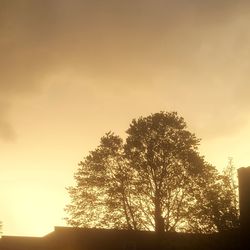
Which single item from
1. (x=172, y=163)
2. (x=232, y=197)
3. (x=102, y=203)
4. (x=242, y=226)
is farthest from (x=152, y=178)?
(x=242, y=226)

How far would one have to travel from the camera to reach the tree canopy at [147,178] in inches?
1529

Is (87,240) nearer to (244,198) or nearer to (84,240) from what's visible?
(84,240)

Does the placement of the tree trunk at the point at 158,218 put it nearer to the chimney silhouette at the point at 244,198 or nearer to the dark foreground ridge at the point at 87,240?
the dark foreground ridge at the point at 87,240

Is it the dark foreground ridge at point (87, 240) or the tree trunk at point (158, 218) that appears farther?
the dark foreground ridge at point (87, 240)

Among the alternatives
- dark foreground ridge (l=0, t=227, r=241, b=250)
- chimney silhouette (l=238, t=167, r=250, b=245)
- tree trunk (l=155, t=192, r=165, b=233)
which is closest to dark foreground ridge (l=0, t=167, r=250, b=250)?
dark foreground ridge (l=0, t=227, r=241, b=250)

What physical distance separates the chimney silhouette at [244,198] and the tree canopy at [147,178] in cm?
433

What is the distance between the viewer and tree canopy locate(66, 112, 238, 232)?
38844 mm

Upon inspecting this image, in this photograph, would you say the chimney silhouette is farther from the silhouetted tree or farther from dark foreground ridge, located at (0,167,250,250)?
dark foreground ridge, located at (0,167,250,250)

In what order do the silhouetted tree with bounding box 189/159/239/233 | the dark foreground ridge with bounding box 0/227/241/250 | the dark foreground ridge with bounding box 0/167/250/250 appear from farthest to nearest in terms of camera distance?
1. the dark foreground ridge with bounding box 0/227/241/250
2. the dark foreground ridge with bounding box 0/167/250/250
3. the silhouetted tree with bounding box 189/159/239/233

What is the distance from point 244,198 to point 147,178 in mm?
10041

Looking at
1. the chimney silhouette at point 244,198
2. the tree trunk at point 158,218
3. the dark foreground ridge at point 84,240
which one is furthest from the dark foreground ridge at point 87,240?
the chimney silhouette at point 244,198

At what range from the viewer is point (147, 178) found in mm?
39562

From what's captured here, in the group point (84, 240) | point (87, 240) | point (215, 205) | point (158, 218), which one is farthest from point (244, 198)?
point (84, 240)

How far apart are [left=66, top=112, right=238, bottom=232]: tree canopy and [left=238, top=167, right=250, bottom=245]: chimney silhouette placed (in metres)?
4.33
